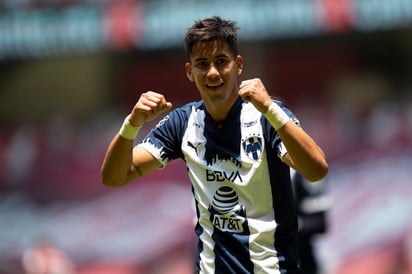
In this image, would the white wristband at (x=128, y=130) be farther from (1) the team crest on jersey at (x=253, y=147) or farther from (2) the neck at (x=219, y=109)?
(1) the team crest on jersey at (x=253, y=147)

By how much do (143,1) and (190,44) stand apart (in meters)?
12.1

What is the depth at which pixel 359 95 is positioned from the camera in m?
17.5

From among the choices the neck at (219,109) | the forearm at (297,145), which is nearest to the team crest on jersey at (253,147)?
the neck at (219,109)

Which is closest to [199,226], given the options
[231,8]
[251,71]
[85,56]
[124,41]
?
[231,8]

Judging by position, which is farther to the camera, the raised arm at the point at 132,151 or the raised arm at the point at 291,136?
the raised arm at the point at 132,151

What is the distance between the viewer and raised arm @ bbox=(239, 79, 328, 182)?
4.35 metres

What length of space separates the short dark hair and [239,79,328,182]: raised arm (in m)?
0.35

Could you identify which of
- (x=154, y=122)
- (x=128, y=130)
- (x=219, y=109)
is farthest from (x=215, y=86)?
(x=154, y=122)

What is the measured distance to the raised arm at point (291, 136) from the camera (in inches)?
171

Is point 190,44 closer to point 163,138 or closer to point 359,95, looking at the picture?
point 163,138

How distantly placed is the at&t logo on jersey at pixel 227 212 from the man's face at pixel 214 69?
47 centimetres

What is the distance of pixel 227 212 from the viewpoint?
4.70 meters

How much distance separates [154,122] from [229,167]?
43.8 feet

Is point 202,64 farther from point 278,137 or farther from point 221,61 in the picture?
point 278,137
